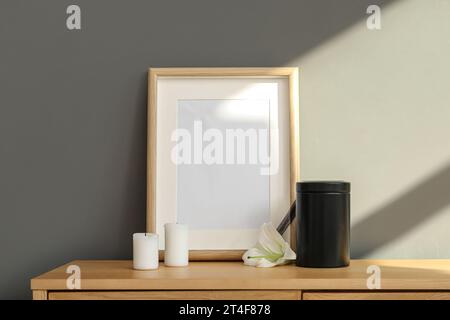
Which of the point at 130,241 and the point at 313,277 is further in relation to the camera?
the point at 130,241

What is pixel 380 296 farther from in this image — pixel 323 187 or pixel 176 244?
pixel 176 244

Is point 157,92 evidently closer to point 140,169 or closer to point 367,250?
point 140,169

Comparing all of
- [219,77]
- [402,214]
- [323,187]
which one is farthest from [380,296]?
[219,77]

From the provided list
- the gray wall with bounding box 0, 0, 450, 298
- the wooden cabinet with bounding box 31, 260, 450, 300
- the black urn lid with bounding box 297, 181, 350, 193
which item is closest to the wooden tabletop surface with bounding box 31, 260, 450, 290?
the wooden cabinet with bounding box 31, 260, 450, 300

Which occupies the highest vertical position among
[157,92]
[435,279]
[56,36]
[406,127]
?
[56,36]

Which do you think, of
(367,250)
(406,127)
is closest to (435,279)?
(367,250)

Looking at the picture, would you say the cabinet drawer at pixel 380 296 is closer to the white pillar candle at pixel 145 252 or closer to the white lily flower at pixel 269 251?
the white lily flower at pixel 269 251

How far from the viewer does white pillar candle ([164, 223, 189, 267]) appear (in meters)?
1.56

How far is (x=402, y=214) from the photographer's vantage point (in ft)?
Answer: 5.75

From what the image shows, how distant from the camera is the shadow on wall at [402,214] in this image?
5.74ft


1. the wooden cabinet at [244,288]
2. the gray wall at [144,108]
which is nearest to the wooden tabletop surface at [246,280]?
the wooden cabinet at [244,288]

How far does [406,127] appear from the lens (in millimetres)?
1763

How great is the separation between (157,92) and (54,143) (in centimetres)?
34

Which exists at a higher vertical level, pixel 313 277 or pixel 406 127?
pixel 406 127
